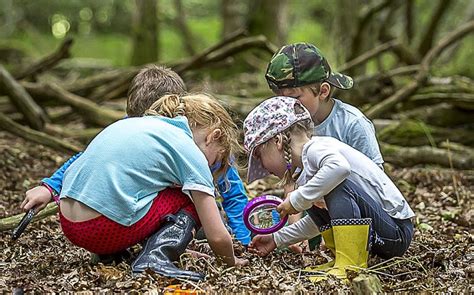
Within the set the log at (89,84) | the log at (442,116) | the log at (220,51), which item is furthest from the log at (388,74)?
the log at (89,84)

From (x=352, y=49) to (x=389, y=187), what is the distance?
17.8 ft

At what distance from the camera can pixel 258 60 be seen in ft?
35.9

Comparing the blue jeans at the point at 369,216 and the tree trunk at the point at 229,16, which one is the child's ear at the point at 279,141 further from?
the tree trunk at the point at 229,16

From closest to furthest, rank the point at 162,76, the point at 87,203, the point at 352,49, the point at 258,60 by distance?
the point at 87,203, the point at 162,76, the point at 352,49, the point at 258,60

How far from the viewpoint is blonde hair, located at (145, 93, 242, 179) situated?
128 inches

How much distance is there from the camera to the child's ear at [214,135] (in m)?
3.25

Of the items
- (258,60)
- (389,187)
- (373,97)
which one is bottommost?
(258,60)

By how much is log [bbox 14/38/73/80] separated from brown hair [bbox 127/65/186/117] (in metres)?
3.26

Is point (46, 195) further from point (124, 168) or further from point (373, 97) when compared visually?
point (373, 97)

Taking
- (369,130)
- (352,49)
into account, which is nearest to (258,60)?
(352,49)

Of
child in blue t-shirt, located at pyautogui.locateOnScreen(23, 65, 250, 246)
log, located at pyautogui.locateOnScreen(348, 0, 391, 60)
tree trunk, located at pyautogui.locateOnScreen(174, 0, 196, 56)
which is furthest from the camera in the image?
tree trunk, located at pyautogui.locateOnScreen(174, 0, 196, 56)

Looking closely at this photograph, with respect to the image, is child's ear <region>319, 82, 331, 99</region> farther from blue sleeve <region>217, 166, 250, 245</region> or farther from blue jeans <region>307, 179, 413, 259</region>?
blue jeans <region>307, 179, 413, 259</region>

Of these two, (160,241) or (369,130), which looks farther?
(369,130)

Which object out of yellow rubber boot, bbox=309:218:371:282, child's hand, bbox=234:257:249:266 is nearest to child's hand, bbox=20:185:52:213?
child's hand, bbox=234:257:249:266
